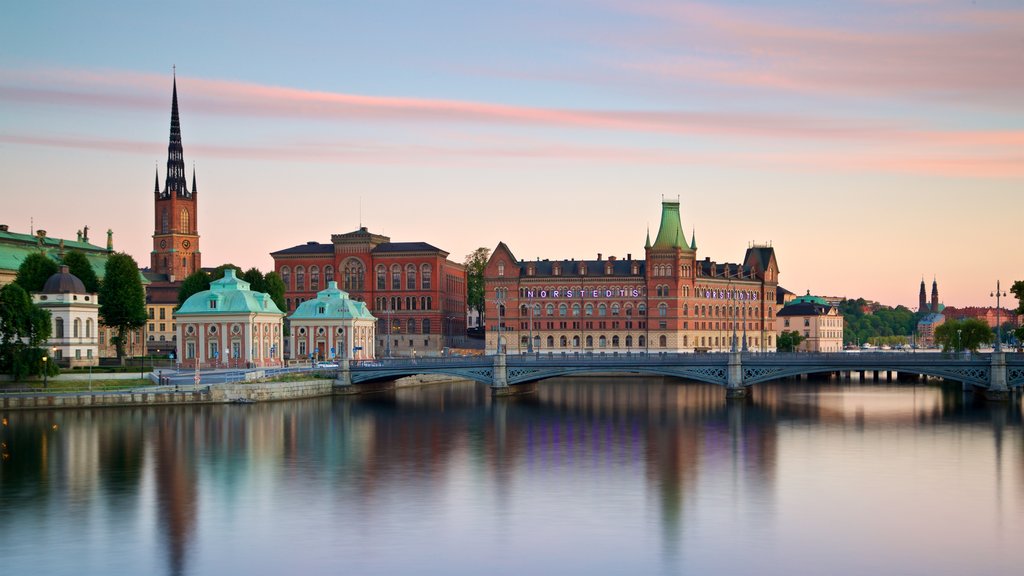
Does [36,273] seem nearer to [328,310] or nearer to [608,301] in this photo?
[328,310]

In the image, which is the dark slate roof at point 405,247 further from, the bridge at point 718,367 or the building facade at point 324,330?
the bridge at point 718,367

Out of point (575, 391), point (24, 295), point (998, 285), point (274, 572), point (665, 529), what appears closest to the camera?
point (274, 572)

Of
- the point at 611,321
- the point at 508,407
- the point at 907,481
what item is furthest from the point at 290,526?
the point at 611,321

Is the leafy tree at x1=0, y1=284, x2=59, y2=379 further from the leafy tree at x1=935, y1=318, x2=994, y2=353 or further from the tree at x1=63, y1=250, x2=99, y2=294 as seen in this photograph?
the leafy tree at x1=935, y1=318, x2=994, y2=353

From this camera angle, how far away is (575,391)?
12862 cm

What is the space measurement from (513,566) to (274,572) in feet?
29.1

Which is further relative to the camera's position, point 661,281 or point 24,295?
point 661,281

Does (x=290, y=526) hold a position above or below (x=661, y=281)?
below

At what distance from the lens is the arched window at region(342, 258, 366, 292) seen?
188 meters

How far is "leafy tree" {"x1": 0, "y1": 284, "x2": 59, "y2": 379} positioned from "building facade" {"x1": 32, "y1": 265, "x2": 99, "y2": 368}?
34.9ft

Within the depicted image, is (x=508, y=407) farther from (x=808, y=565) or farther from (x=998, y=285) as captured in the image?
(x=808, y=565)

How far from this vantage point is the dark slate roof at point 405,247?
7323 inches

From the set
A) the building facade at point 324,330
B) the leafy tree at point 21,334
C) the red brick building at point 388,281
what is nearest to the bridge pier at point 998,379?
the building facade at point 324,330

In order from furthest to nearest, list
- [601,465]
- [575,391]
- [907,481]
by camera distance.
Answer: [575,391], [601,465], [907,481]
